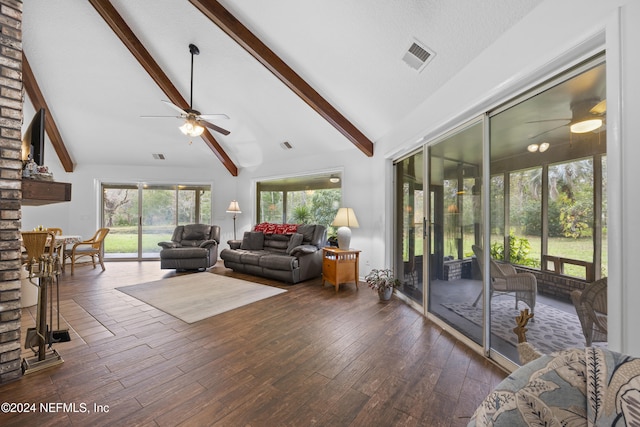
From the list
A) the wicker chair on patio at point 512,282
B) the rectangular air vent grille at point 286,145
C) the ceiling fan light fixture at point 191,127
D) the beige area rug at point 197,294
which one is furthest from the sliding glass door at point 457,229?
the rectangular air vent grille at point 286,145

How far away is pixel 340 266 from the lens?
4199 mm

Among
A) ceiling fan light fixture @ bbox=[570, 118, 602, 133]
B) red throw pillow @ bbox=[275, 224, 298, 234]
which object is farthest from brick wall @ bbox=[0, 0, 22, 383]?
red throw pillow @ bbox=[275, 224, 298, 234]

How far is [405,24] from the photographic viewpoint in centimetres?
233

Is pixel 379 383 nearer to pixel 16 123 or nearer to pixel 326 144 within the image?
pixel 16 123

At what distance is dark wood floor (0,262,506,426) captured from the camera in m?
1.54

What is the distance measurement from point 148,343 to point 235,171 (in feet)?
18.0

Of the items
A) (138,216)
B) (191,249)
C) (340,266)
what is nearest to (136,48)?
(191,249)

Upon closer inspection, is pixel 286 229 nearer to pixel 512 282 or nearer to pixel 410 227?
pixel 410 227

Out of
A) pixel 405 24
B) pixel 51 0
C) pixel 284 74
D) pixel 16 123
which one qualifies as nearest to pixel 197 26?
pixel 284 74

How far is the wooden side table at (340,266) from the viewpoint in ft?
13.7

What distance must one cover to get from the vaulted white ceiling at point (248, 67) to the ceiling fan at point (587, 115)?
73 centimetres

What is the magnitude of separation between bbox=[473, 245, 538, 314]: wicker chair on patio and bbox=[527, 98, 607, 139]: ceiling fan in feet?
3.35

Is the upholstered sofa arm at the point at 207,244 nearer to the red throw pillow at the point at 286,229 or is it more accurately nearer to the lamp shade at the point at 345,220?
the red throw pillow at the point at 286,229

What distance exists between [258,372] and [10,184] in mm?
2198
